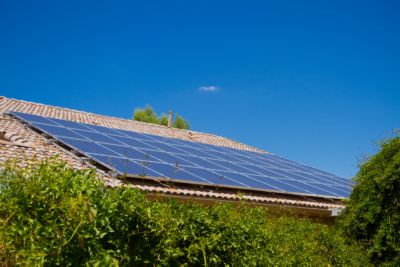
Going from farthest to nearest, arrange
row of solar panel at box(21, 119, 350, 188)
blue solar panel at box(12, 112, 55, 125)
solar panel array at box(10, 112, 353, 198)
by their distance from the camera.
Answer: blue solar panel at box(12, 112, 55, 125) → row of solar panel at box(21, 119, 350, 188) → solar panel array at box(10, 112, 353, 198)

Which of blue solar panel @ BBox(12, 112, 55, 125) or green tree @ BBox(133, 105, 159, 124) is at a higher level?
green tree @ BBox(133, 105, 159, 124)

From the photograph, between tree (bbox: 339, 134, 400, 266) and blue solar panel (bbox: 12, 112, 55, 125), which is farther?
blue solar panel (bbox: 12, 112, 55, 125)

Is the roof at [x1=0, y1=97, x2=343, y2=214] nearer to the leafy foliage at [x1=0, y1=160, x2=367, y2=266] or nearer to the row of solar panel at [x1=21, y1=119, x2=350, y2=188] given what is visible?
the row of solar panel at [x1=21, y1=119, x2=350, y2=188]

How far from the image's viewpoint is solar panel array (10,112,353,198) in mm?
11023

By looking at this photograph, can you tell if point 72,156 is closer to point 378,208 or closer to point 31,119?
point 31,119

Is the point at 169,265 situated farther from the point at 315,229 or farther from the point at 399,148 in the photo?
the point at 399,148

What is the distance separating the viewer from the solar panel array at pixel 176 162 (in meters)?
11.0

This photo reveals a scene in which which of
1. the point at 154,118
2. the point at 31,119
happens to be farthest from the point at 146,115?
the point at 31,119

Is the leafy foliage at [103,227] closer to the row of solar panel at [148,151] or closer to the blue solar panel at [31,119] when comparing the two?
the row of solar panel at [148,151]

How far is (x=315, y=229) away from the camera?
8555mm

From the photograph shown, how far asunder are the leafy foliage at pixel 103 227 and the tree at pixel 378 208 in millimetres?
4590

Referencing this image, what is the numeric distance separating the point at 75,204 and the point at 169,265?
1.39 m

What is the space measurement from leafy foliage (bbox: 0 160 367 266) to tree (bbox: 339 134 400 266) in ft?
15.1

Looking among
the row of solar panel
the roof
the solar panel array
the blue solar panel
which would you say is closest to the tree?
the roof
